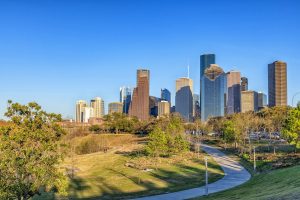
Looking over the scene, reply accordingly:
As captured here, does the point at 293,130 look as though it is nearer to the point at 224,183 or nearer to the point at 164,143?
the point at 224,183

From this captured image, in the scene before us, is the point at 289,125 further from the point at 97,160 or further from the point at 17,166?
the point at 17,166

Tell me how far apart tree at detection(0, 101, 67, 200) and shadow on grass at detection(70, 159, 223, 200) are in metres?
11.1

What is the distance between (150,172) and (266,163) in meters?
14.9

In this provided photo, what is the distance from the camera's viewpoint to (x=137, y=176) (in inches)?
1762

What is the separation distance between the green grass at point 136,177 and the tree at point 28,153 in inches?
Answer: 445

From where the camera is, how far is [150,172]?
156 ft

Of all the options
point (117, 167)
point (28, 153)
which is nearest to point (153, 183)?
point (117, 167)

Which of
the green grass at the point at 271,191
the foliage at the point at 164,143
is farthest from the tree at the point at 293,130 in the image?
the green grass at the point at 271,191

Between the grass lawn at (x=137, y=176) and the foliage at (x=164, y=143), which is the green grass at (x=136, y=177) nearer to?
the grass lawn at (x=137, y=176)

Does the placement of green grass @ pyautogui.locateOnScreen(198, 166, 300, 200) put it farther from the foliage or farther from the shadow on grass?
the foliage

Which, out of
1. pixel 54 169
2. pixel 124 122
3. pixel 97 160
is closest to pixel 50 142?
pixel 54 169

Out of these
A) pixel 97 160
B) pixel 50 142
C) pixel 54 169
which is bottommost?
pixel 97 160

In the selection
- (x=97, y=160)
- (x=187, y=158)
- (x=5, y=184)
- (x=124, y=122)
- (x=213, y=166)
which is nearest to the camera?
(x=5, y=184)

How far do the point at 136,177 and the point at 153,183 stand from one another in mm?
4335
